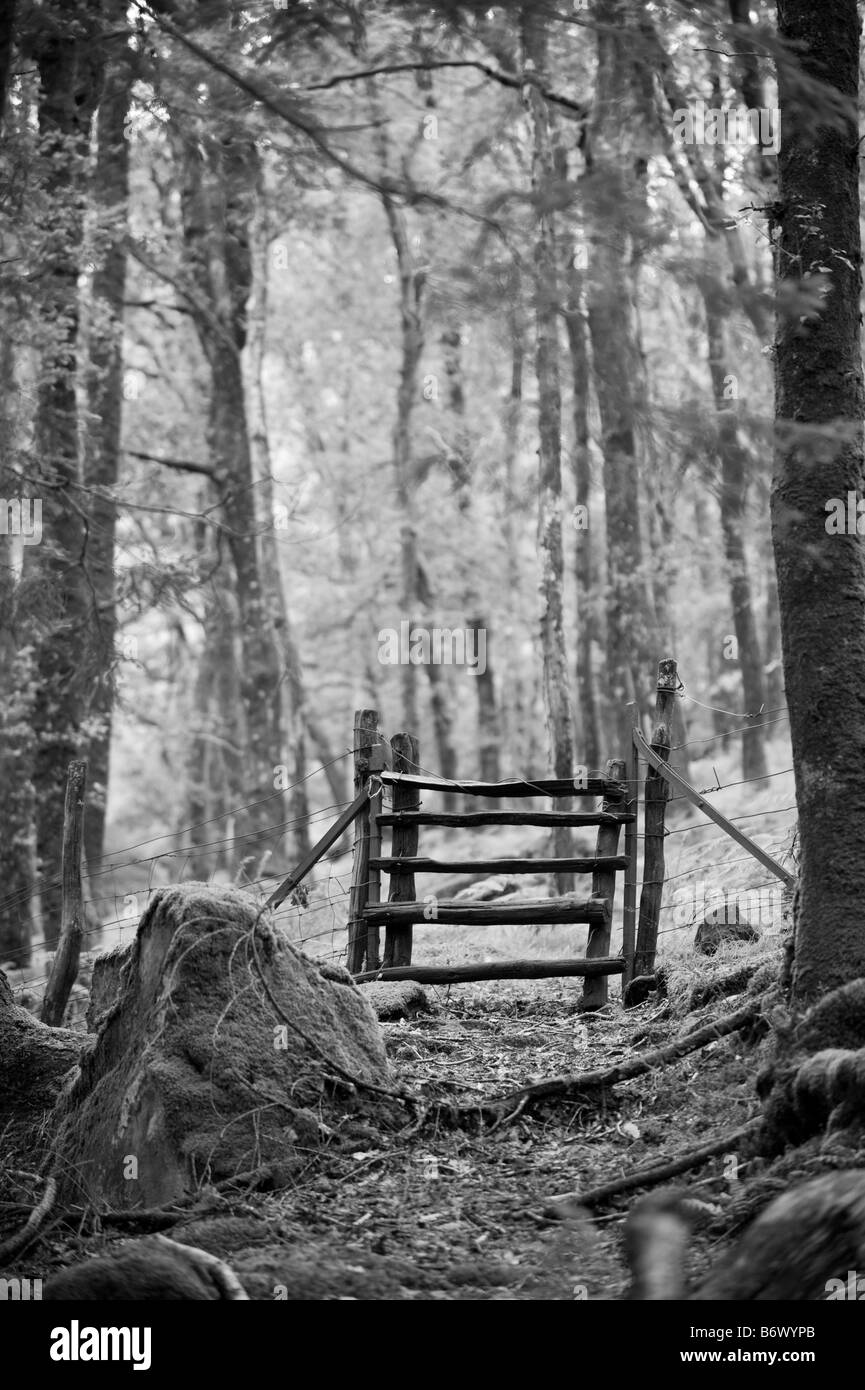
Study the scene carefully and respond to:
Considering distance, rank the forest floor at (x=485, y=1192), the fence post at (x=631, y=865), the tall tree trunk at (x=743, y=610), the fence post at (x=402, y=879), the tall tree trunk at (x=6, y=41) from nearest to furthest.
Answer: the forest floor at (x=485, y=1192) < the tall tree trunk at (x=6, y=41) < the fence post at (x=631, y=865) < the fence post at (x=402, y=879) < the tall tree trunk at (x=743, y=610)

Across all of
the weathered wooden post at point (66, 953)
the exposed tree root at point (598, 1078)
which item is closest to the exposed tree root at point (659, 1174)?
the exposed tree root at point (598, 1078)

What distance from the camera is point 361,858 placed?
932cm

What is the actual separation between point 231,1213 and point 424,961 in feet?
19.4

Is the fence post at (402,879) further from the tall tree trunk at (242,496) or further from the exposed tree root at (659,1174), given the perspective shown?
the tall tree trunk at (242,496)

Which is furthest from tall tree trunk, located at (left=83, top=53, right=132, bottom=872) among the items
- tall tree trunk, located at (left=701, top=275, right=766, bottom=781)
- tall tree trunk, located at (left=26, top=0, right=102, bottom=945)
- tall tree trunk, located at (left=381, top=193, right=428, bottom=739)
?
tall tree trunk, located at (left=381, top=193, right=428, bottom=739)

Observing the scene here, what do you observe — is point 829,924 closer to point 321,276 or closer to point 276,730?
point 276,730

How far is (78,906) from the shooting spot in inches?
327

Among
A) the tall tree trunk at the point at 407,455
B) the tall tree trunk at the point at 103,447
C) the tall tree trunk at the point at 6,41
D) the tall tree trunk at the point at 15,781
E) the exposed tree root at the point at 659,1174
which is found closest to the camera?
the tall tree trunk at the point at 6,41

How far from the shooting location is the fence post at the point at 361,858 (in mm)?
9305

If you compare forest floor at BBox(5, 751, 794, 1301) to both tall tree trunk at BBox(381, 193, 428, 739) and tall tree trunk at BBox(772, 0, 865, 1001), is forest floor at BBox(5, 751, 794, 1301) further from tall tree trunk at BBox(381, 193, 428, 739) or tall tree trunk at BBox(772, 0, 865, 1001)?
tall tree trunk at BBox(381, 193, 428, 739)

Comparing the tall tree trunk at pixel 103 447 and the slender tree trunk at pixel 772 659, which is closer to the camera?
the tall tree trunk at pixel 103 447

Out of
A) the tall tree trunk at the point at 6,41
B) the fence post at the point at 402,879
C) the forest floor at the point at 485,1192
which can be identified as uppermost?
the tall tree trunk at the point at 6,41

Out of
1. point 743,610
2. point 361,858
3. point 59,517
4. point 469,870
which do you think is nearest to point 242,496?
point 59,517
